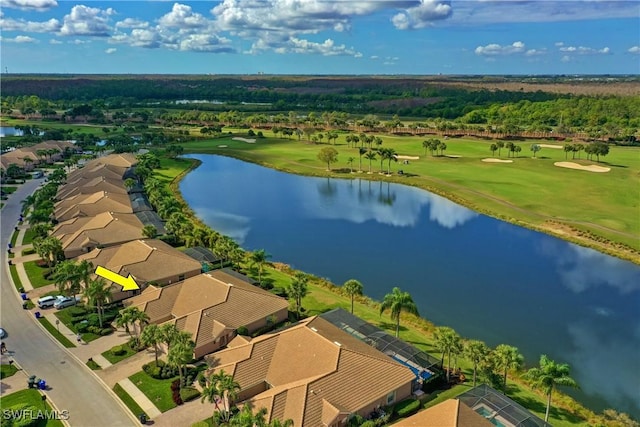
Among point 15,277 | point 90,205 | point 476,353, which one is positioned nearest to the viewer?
point 476,353

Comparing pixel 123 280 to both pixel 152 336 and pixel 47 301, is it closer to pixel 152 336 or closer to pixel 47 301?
pixel 47 301

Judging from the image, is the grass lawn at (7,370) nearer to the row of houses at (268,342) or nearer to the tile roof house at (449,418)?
the row of houses at (268,342)

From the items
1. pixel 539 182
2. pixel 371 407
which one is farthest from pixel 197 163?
pixel 371 407

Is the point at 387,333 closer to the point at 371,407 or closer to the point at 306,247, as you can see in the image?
the point at 371,407

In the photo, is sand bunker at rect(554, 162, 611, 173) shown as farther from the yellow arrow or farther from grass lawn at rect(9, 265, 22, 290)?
grass lawn at rect(9, 265, 22, 290)

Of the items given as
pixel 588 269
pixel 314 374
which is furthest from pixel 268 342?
pixel 588 269

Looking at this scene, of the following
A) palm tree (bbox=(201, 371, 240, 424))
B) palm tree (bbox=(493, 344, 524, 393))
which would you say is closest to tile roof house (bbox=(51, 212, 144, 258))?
palm tree (bbox=(201, 371, 240, 424))

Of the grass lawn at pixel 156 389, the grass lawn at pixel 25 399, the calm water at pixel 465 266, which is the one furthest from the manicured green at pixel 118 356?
the calm water at pixel 465 266

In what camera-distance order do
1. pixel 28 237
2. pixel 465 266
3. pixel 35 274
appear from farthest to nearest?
pixel 28 237, pixel 465 266, pixel 35 274
